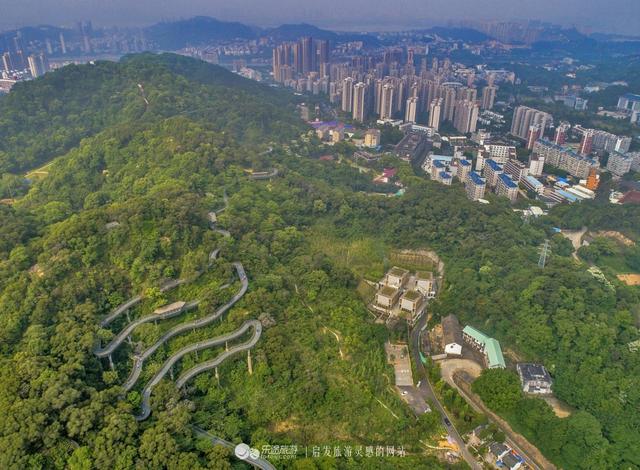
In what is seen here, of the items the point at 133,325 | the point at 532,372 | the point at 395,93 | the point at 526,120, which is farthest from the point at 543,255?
the point at 395,93

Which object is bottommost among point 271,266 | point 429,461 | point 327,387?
point 429,461

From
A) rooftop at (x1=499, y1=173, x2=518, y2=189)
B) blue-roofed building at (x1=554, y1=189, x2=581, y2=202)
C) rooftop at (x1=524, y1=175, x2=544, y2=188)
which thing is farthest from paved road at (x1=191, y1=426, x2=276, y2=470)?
rooftop at (x1=524, y1=175, x2=544, y2=188)

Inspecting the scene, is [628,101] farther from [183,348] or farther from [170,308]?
[183,348]

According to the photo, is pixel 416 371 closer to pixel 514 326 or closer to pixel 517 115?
pixel 514 326

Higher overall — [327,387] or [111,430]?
[111,430]

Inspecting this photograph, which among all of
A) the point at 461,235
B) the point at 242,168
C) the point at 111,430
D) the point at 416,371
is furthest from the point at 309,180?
the point at 111,430

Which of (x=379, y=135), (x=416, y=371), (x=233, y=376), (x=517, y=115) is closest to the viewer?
(x=233, y=376)

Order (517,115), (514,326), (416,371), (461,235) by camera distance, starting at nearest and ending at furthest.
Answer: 1. (416,371)
2. (514,326)
3. (461,235)
4. (517,115)
